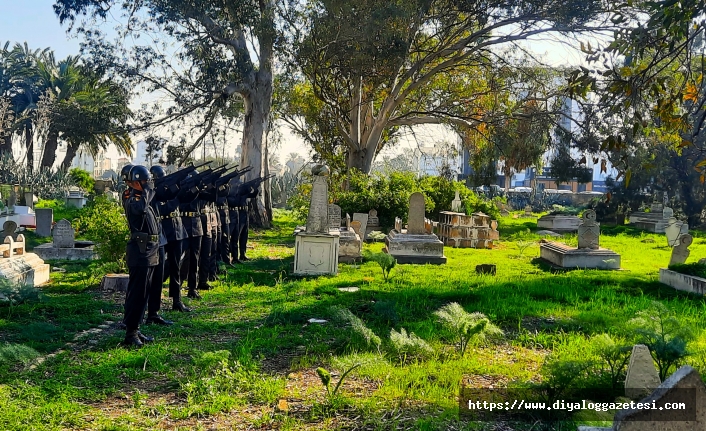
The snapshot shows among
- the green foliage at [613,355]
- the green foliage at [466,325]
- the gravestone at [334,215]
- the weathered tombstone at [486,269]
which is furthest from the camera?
the gravestone at [334,215]

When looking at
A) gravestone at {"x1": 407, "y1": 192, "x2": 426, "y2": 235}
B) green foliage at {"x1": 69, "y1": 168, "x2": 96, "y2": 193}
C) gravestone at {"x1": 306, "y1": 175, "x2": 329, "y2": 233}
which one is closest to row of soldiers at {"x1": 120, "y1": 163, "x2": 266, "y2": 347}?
gravestone at {"x1": 306, "y1": 175, "x2": 329, "y2": 233}

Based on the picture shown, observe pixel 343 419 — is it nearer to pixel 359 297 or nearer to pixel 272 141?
pixel 359 297

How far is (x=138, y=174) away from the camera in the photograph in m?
6.92

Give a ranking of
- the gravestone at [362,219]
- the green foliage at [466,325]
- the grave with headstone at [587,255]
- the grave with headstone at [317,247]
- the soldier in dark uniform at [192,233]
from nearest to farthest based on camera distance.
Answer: the green foliage at [466,325] < the soldier in dark uniform at [192,233] < the grave with headstone at [317,247] < the grave with headstone at [587,255] < the gravestone at [362,219]

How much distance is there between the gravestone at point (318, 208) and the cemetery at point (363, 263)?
0.15 ft

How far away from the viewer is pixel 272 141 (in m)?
36.6

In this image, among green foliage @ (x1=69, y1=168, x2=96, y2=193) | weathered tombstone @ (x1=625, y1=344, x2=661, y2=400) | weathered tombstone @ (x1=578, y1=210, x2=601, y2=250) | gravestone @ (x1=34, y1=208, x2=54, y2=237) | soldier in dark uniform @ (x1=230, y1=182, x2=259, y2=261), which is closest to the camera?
weathered tombstone @ (x1=625, y1=344, x2=661, y2=400)

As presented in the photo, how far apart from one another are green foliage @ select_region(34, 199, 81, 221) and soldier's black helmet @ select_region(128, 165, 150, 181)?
15.0 m

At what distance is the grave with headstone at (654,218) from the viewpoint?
2560 cm

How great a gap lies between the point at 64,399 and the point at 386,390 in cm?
260

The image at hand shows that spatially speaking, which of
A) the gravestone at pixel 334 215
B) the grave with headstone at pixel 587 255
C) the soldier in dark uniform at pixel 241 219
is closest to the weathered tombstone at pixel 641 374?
the grave with headstone at pixel 587 255

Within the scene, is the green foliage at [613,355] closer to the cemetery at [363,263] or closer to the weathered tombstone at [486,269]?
the cemetery at [363,263]

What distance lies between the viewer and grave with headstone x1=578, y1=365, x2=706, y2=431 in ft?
9.47

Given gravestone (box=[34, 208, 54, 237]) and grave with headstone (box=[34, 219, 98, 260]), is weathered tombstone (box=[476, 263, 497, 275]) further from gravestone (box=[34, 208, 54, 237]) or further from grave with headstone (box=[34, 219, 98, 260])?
gravestone (box=[34, 208, 54, 237])
